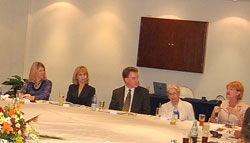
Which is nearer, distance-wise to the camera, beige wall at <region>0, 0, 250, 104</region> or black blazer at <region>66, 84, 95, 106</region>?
black blazer at <region>66, 84, 95, 106</region>

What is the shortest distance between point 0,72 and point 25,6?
5.15 feet

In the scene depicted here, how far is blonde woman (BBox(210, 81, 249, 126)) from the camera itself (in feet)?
20.6

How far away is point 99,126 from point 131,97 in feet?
5.73

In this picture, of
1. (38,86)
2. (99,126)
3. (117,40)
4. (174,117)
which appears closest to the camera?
(99,126)

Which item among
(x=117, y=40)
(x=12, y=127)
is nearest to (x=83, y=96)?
(x=117, y=40)

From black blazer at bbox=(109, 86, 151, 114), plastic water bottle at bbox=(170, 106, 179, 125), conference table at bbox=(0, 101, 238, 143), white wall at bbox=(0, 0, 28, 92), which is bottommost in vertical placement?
conference table at bbox=(0, 101, 238, 143)

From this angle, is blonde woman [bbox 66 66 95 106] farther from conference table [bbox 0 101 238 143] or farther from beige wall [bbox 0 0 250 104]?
beige wall [bbox 0 0 250 104]

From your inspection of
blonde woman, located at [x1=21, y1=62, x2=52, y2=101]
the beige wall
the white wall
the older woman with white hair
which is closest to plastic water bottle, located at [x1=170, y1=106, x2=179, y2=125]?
the older woman with white hair

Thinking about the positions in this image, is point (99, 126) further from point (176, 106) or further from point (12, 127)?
point (12, 127)

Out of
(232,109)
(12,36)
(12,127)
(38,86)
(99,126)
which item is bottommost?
(99,126)

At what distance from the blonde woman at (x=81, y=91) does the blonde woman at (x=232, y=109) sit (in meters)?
1.74

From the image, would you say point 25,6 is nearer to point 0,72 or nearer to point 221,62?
point 0,72

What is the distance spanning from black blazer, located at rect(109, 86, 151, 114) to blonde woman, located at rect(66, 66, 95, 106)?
53cm

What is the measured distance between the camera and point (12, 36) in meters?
10.4
